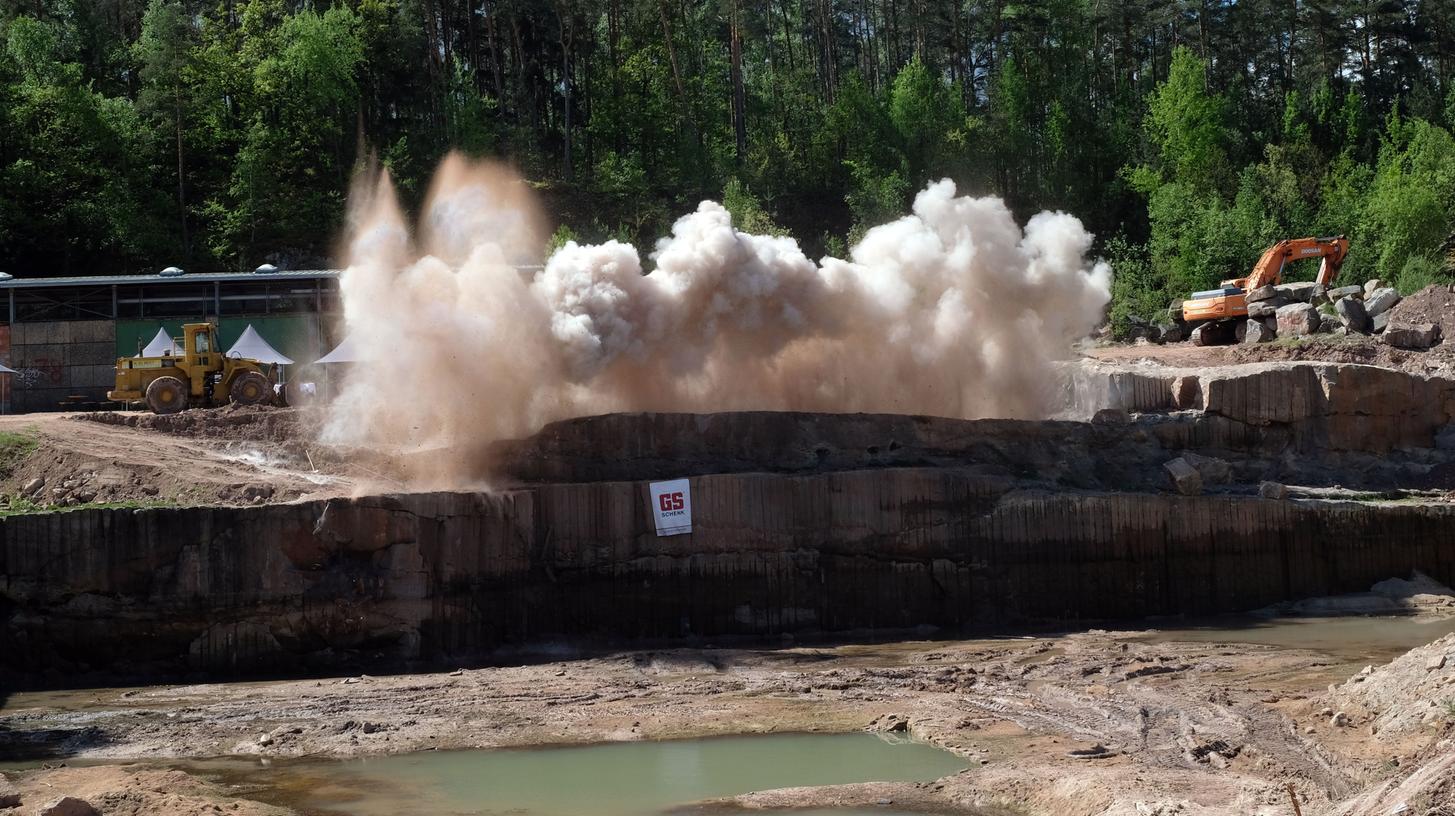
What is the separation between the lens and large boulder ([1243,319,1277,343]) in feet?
130

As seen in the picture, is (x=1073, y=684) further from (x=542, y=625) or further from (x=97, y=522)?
(x=97, y=522)

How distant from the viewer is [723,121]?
65.2 metres

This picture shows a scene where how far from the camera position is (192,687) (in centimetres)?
2138

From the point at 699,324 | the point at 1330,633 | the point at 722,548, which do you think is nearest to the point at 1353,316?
the point at 1330,633

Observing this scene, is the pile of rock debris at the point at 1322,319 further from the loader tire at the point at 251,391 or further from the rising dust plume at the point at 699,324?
the loader tire at the point at 251,391

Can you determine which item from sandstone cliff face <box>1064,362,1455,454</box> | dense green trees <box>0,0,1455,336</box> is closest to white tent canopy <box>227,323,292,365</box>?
dense green trees <box>0,0,1455,336</box>

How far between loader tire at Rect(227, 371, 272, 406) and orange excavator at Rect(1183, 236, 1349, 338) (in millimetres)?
26731

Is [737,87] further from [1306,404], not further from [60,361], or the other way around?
[1306,404]

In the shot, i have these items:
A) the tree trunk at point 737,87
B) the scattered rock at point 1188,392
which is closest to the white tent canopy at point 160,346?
the scattered rock at point 1188,392

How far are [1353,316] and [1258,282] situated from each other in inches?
128

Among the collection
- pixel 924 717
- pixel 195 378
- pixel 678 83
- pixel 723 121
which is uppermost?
pixel 678 83

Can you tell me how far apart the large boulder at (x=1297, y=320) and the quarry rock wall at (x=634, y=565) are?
12.2m

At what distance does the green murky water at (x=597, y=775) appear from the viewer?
48.2 ft

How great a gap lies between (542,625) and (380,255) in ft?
31.1
